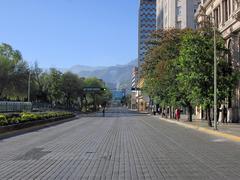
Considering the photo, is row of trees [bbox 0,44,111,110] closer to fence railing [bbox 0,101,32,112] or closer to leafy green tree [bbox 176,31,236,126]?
fence railing [bbox 0,101,32,112]

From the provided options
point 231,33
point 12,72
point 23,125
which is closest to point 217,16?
point 231,33

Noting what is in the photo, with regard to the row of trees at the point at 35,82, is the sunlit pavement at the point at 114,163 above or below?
below

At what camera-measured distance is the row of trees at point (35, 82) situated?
8056 cm

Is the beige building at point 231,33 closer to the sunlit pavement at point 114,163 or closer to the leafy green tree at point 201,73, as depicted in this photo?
the leafy green tree at point 201,73

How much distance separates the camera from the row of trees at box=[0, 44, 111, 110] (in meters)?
80.6

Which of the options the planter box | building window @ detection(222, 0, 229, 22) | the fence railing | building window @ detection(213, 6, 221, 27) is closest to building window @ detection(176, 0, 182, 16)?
the fence railing

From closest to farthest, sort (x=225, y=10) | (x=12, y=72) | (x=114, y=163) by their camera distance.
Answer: (x=114, y=163) → (x=225, y=10) → (x=12, y=72)

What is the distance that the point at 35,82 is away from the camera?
97688mm

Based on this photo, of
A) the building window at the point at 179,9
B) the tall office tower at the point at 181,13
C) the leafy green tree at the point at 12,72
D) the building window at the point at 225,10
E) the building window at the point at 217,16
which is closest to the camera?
the building window at the point at 225,10

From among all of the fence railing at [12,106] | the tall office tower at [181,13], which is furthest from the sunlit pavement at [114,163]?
the tall office tower at [181,13]

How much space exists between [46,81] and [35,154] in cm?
8957

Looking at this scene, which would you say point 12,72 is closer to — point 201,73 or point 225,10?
point 225,10

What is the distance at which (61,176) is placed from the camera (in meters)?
10.1

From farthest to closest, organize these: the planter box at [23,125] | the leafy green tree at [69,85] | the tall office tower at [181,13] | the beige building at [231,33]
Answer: the leafy green tree at [69,85]
the tall office tower at [181,13]
the beige building at [231,33]
the planter box at [23,125]
